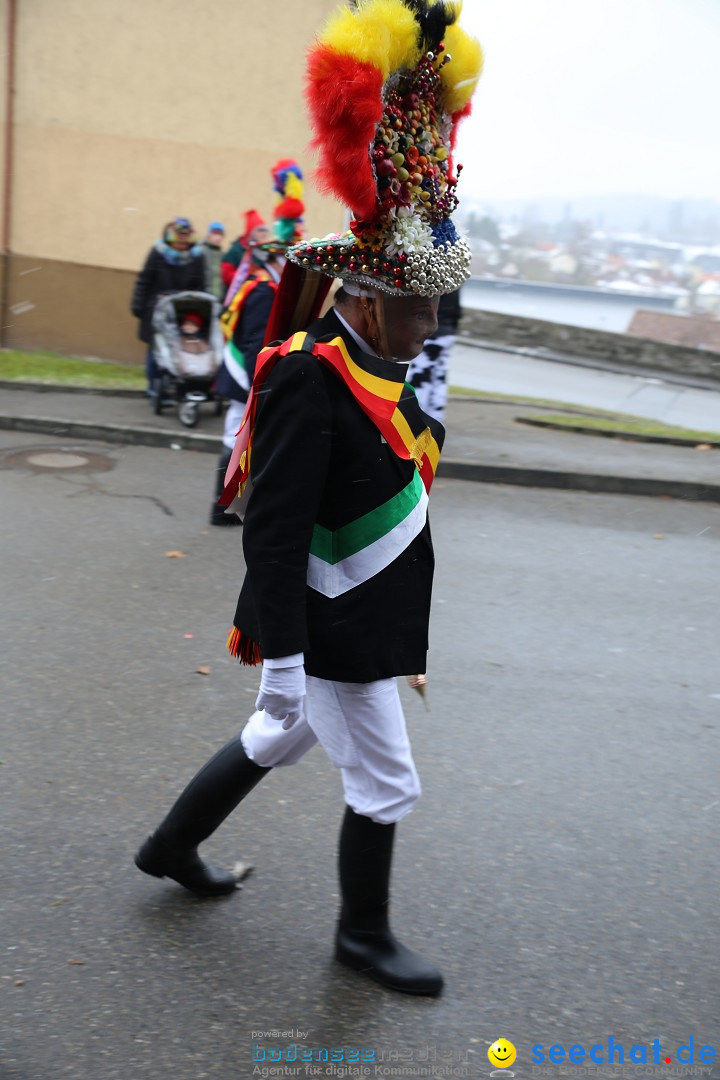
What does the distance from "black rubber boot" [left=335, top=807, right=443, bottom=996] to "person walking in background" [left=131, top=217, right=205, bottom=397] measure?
30.0 feet

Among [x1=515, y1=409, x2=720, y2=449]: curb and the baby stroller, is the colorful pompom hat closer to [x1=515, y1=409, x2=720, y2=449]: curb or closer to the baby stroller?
the baby stroller

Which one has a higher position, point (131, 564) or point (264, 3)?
point (264, 3)

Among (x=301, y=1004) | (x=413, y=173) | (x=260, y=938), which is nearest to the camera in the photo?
(x=413, y=173)

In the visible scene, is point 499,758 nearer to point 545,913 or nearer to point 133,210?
point 545,913

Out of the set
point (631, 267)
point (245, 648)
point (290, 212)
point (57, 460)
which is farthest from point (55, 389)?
point (631, 267)

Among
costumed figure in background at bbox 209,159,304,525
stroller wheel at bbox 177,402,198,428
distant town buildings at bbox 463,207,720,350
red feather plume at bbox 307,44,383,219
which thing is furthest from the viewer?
distant town buildings at bbox 463,207,720,350

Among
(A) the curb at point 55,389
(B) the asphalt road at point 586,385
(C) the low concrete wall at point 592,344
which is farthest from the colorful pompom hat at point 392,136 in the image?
(C) the low concrete wall at point 592,344

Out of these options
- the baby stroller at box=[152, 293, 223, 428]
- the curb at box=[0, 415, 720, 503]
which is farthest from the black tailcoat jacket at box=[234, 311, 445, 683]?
the baby stroller at box=[152, 293, 223, 428]

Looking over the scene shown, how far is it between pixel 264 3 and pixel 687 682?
10410mm

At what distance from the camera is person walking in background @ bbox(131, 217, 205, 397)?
11.8 metres

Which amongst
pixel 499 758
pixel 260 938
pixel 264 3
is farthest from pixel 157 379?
pixel 260 938

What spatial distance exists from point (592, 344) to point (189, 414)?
1665 cm

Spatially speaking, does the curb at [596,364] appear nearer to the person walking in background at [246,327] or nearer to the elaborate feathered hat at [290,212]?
the elaborate feathered hat at [290,212]

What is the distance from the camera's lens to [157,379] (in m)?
11.4
